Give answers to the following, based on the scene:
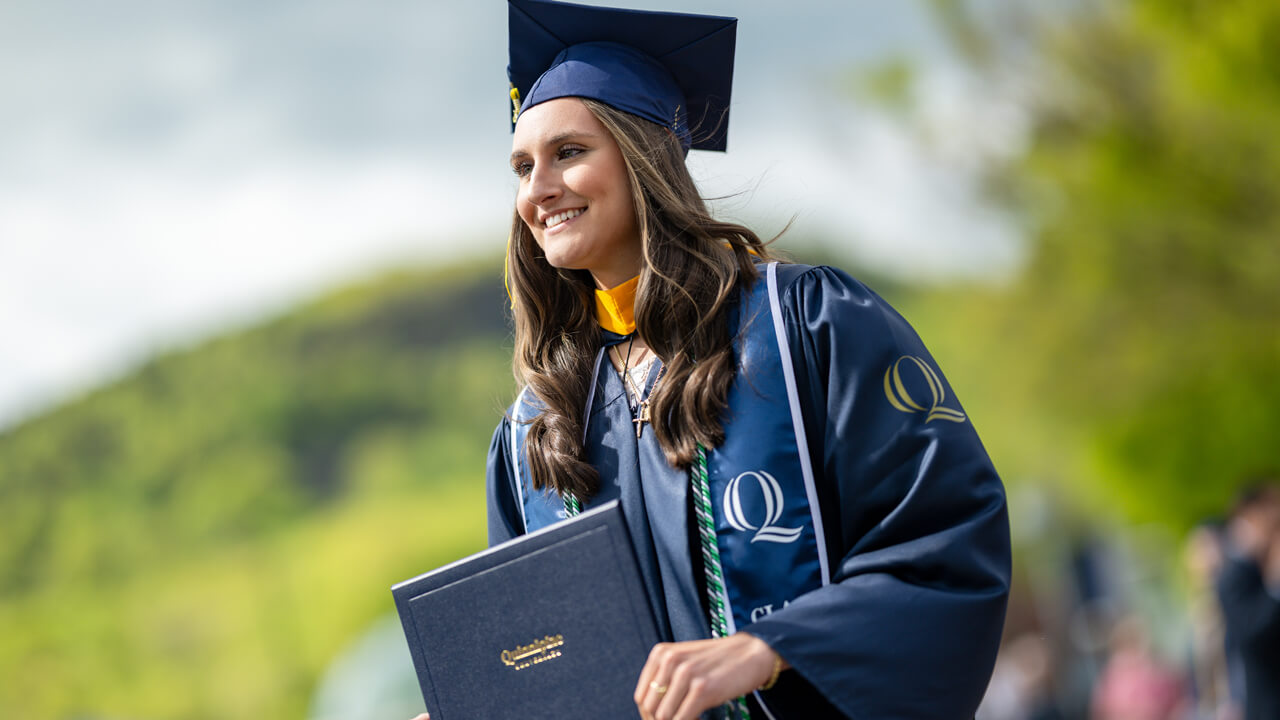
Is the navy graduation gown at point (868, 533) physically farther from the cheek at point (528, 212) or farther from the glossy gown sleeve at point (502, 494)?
the cheek at point (528, 212)

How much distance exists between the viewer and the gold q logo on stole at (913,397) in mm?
1914

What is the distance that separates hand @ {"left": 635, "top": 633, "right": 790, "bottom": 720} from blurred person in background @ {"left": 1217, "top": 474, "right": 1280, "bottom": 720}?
18.1 feet

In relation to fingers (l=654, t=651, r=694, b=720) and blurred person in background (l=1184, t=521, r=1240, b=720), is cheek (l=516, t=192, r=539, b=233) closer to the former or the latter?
fingers (l=654, t=651, r=694, b=720)

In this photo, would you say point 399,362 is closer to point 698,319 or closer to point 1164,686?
point 1164,686

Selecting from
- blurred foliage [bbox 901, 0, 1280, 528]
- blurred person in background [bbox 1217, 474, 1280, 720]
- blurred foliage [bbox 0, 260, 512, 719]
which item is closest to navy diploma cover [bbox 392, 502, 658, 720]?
blurred person in background [bbox 1217, 474, 1280, 720]

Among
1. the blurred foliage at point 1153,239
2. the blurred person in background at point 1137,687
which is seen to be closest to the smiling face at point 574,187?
the blurred foliage at point 1153,239

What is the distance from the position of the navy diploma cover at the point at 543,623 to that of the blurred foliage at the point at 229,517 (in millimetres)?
14108

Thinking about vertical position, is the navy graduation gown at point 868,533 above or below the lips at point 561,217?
below

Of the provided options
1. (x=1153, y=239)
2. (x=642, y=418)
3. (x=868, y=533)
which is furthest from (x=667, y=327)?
(x=1153, y=239)

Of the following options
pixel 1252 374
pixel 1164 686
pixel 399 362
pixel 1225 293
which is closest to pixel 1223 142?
pixel 1225 293

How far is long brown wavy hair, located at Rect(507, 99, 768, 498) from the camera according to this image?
2035 millimetres

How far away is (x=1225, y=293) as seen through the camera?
34.7 feet

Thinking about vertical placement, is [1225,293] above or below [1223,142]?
below

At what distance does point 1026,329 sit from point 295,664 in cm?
1293
